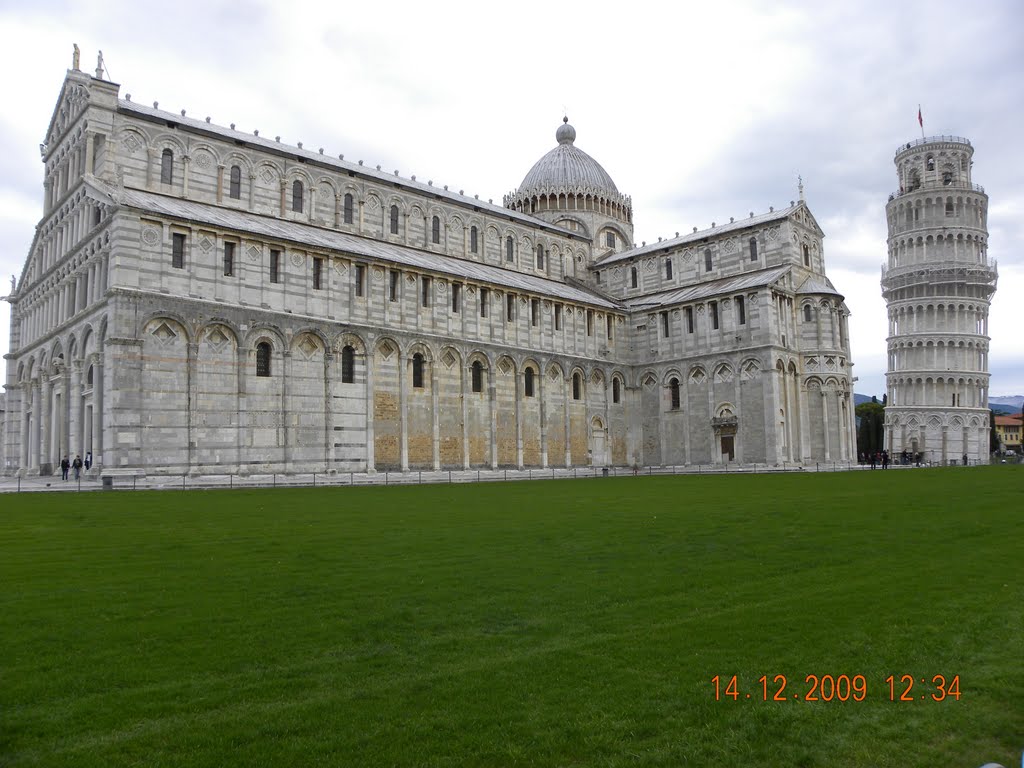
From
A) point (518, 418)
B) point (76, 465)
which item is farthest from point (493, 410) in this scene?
point (76, 465)

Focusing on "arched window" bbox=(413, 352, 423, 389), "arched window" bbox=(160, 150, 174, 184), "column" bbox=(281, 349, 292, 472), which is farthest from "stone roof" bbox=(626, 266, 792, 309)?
"arched window" bbox=(160, 150, 174, 184)

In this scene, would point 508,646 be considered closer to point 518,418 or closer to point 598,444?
point 518,418

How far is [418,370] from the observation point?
47562 millimetres

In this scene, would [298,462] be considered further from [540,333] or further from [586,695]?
[586,695]

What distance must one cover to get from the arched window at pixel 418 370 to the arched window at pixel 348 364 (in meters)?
4.42

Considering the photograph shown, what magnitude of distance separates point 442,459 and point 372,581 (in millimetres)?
37307

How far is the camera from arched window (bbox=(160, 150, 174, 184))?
4469 centimetres

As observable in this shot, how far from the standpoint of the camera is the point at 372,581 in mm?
10688

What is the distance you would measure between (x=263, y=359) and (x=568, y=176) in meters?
40.5

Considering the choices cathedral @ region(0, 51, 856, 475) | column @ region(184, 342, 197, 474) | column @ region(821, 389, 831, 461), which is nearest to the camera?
column @ region(184, 342, 197, 474)

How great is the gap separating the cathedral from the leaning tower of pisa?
32200 mm

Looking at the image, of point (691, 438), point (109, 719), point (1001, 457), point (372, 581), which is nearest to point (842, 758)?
point (109, 719)

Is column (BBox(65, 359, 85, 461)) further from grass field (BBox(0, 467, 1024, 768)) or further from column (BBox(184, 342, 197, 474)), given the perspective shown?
grass field (BBox(0, 467, 1024, 768))

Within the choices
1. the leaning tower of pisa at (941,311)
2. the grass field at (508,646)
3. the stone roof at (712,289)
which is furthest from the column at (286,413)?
the leaning tower of pisa at (941,311)
